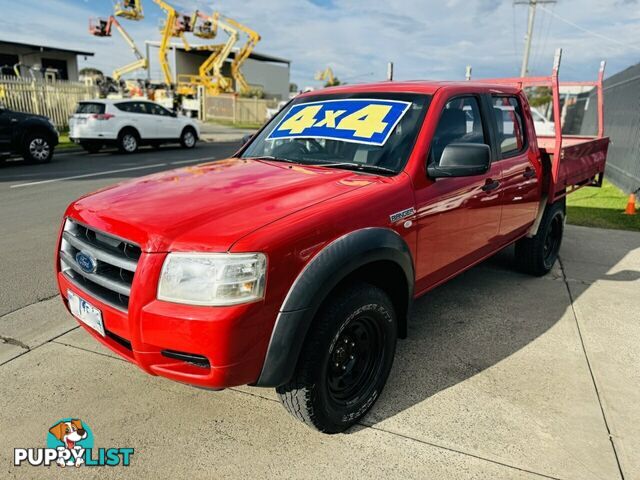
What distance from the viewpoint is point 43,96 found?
17750mm

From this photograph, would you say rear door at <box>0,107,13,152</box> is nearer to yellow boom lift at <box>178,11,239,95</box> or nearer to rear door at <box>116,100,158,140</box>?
rear door at <box>116,100,158,140</box>

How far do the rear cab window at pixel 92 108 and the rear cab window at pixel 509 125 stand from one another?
1309cm

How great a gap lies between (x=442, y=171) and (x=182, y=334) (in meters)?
1.77

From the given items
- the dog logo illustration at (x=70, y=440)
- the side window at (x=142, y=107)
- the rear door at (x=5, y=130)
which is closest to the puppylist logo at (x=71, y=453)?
the dog logo illustration at (x=70, y=440)

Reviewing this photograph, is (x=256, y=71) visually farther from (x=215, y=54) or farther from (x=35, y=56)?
(x=35, y=56)

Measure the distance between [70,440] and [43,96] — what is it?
18909 mm

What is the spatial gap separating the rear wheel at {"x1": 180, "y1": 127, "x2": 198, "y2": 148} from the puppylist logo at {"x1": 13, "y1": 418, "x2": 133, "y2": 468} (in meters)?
15.6

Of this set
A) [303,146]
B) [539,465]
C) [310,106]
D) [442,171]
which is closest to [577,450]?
[539,465]

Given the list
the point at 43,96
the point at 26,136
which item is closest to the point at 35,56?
the point at 43,96

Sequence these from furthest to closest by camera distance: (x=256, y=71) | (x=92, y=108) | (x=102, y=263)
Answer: (x=256, y=71) → (x=92, y=108) → (x=102, y=263)

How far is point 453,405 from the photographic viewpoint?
2.76m

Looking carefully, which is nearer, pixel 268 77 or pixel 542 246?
pixel 542 246

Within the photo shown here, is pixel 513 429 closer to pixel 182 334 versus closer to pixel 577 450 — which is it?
pixel 577 450

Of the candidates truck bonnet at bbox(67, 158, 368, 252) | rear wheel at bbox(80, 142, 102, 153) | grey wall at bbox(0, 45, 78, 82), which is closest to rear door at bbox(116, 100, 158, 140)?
rear wheel at bbox(80, 142, 102, 153)
